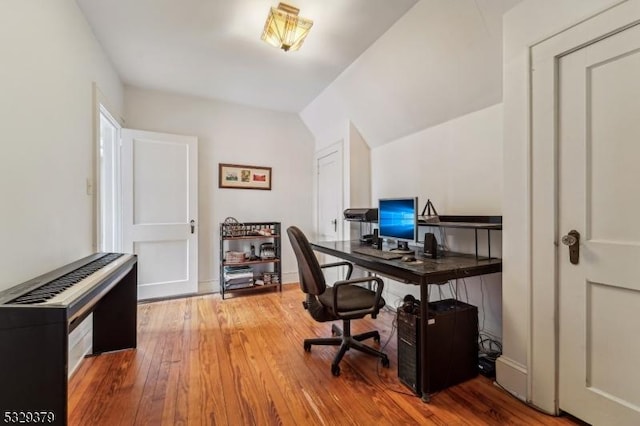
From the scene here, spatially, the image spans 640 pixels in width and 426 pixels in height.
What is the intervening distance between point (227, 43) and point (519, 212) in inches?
101

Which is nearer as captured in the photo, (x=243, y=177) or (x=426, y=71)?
(x=426, y=71)

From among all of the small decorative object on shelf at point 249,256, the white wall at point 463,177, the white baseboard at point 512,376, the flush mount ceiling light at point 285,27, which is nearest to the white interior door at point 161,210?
the small decorative object on shelf at point 249,256

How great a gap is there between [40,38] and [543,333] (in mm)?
3160

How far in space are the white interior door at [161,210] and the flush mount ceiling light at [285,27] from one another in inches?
74.8

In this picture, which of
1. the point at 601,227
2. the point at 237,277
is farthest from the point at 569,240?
the point at 237,277

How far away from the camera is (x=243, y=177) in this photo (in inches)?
157

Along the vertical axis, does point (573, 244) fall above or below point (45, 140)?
below

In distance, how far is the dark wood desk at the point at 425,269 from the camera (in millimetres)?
1616

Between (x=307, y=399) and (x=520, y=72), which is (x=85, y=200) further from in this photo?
(x=520, y=72)

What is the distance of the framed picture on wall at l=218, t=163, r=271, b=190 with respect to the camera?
3885mm

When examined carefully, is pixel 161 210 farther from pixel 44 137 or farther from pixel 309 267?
pixel 309 267

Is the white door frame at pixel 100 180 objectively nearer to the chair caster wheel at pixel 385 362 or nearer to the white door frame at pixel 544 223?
the chair caster wheel at pixel 385 362

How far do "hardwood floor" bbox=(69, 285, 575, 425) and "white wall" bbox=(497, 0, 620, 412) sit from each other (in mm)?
155

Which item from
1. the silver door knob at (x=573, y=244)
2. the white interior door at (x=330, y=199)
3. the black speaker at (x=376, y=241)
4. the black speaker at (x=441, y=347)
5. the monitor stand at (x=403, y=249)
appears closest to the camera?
the silver door knob at (x=573, y=244)
